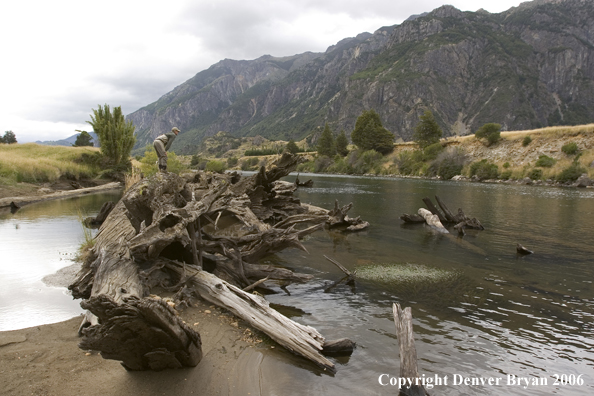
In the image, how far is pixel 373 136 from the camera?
10131 cm

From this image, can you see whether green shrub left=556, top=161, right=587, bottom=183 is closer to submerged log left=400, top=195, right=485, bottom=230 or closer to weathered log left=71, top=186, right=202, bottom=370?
submerged log left=400, top=195, right=485, bottom=230

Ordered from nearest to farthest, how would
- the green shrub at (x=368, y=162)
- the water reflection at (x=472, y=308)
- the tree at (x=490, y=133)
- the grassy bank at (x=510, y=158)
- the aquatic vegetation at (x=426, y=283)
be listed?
the water reflection at (x=472, y=308) < the aquatic vegetation at (x=426, y=283) < the grassy bank at (x=510, y=158) < the tree at (x=490, y=133) < the green shrub at (x=368, y=162)

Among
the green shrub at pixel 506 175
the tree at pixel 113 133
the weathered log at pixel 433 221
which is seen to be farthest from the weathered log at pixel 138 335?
the green shrub at pixel 506 175

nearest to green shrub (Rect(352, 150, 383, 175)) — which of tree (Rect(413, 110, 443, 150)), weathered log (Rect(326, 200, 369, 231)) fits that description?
tree (Rect(413, 110, 443, 150))

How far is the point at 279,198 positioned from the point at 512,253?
40.8 ft

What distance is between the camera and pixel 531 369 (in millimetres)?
5660

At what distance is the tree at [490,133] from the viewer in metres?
69.7

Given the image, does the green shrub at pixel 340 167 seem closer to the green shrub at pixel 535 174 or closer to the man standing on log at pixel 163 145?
the green shrub at pixel 535 174

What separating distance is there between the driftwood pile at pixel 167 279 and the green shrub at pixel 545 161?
2298 inches

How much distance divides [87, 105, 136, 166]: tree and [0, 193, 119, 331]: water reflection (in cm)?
2701

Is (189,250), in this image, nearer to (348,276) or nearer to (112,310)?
(112,310)

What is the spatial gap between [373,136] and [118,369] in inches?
4026

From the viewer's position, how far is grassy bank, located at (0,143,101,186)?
101 feet

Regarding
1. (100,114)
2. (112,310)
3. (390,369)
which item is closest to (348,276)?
(390,369)
